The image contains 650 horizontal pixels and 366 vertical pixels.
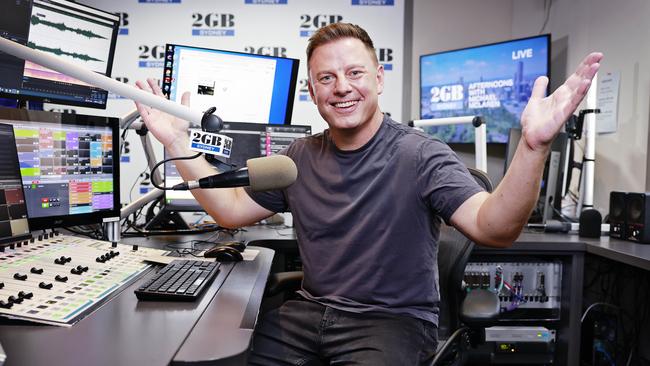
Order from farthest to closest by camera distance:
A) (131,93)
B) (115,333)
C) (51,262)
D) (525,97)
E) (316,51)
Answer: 1. (525,97)
2. (316,51)
3. (51,262)
4. (131,93)
5. (115,333)

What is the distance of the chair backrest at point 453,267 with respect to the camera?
1454 mm

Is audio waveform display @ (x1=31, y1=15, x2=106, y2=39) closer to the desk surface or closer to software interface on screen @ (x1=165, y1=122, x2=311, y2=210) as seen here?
software interface on screen @ (x1=165, y1=122, x2=311, y2=210)

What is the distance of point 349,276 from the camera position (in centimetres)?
129

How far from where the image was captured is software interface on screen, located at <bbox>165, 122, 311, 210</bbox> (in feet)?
6.42

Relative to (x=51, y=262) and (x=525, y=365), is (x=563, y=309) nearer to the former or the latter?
(x=525, y=365)

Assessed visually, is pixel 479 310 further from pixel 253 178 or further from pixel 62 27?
pixel 62 27

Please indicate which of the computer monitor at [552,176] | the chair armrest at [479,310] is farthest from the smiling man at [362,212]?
the computer monitor at [552,176]

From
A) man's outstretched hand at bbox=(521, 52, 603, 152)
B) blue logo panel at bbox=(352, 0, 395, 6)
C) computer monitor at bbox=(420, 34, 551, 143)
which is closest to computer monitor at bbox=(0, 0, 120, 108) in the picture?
man's outstretched hand at bbox=(521, 52, 603, 152)

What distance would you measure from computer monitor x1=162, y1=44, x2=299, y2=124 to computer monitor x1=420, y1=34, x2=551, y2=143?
186 cm

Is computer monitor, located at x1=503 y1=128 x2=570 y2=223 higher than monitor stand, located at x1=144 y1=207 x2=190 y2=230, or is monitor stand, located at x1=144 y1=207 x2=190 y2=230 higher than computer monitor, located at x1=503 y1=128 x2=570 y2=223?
computer monitor, located at x1=503 y1=128 x2=570 y2=223

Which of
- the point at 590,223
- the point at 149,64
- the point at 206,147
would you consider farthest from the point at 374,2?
the point at 206,147

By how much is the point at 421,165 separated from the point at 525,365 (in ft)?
4.08

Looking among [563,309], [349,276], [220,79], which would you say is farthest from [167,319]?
[563,309]

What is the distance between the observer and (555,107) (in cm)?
97
